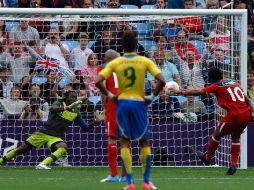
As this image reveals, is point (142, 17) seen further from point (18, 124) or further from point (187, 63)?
point (18, 124)

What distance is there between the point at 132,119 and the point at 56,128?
19.4ft

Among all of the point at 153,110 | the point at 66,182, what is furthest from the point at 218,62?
the point at 66,182

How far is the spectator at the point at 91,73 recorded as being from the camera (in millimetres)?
19016

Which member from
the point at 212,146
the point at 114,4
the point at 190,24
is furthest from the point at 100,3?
the point at 212,146

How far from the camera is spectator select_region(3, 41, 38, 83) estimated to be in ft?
62.7

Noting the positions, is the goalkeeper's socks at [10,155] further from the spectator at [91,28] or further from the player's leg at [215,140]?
the player's leg at [215,140]

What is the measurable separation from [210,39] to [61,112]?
139 inches

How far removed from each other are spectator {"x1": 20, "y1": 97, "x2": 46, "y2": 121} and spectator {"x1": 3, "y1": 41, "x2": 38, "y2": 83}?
55 cm

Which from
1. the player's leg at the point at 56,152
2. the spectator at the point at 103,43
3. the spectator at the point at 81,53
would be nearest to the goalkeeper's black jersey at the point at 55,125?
the player's leg at the point at 56,152

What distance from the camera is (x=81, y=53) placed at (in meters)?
19.2

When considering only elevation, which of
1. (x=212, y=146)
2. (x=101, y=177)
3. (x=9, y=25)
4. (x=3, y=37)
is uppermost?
(x=9, y=25)

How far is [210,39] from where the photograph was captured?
62.8ft

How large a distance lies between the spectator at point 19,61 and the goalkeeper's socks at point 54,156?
2.15m

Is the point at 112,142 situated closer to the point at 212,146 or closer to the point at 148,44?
the point at 212,146
